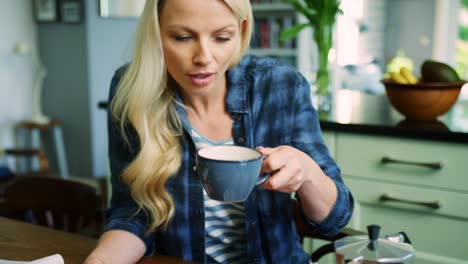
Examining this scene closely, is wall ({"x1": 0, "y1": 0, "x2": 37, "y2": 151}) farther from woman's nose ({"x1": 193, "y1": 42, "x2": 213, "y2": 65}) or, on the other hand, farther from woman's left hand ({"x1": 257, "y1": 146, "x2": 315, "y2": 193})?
woman's left hand ({"x1": 257, "y1": 146, "x2": 315, "y2": 193})

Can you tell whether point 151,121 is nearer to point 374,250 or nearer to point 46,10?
point 374,250

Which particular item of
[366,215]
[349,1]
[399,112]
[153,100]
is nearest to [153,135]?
[153,100]

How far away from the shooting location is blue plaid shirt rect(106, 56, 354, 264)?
1126 mm

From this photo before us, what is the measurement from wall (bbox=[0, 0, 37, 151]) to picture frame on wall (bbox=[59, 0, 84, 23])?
1.21ft

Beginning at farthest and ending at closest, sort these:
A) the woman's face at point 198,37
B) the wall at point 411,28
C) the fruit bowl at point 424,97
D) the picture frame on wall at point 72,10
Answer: the wall at point 411,28 → the picture frame on wall at point 72,10 → the fruit bowl at point 424,97 → the woman's face at point 198,37

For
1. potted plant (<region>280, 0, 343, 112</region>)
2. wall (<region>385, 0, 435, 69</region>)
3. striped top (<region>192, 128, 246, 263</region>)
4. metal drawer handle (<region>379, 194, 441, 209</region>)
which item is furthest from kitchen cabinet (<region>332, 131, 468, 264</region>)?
wall (<region>385, 0, 435, 69</region>)

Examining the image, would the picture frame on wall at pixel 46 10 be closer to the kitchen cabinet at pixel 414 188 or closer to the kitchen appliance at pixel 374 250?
the kitchen cabinet at pixel 414 188

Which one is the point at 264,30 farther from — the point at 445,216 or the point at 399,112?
the point at 445,216

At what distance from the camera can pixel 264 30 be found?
14.6 feet

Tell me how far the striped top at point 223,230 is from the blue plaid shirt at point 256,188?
2 centimetres

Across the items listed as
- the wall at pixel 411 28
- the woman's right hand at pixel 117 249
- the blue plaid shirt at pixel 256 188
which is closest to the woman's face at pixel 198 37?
the blue plaid shirt at pixel 256 188

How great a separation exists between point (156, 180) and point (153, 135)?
95mm

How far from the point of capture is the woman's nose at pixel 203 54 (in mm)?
946

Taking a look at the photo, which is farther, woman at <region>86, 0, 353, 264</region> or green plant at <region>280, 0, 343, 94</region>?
green plant at <region>280, 0, 343, 94</region>
